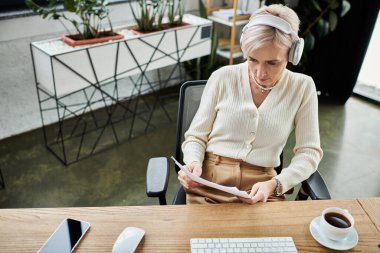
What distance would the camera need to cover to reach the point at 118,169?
2588 millimetres

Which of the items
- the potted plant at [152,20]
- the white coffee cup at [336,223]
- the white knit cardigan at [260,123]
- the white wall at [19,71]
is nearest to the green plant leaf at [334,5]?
the potted plant at [152,20]

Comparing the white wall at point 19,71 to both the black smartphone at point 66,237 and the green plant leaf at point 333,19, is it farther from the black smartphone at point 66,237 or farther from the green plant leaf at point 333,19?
the black smartphone at point 66,237

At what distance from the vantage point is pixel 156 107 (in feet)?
11.2

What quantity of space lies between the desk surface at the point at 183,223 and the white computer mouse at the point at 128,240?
0.9 inches

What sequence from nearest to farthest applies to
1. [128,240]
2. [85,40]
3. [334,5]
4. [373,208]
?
1. [128,240]
2. [373,208]
3. [85,40]
4. [334,5]

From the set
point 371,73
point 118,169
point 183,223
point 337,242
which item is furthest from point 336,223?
point 371,73

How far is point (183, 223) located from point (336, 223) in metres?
0.43

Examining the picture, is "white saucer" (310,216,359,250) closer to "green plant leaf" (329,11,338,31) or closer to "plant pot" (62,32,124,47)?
"plant pot" (62,32,124,47)

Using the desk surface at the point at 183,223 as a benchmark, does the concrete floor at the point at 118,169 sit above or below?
below

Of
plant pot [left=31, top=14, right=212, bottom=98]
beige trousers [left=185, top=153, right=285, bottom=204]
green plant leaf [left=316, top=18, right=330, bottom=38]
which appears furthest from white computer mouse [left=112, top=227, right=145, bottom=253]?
green plant leaf [left=316, top=18, right=330, bottom=38]

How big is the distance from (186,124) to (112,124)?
1.50m

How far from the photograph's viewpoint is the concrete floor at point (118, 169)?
2.32m

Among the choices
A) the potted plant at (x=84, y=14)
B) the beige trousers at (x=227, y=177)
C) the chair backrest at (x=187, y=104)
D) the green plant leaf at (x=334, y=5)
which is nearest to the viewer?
the beige trousers at (x=227, y=177)

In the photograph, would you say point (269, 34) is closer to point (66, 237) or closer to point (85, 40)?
point (66, 237)
